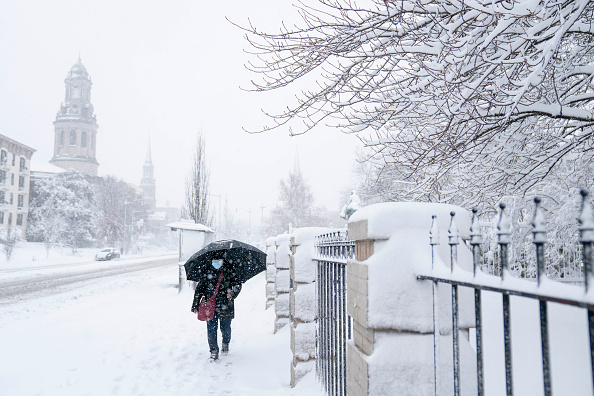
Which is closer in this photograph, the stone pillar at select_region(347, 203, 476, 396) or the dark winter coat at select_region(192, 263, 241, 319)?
the stone pillar at select_region(347, 203, 476, 396)

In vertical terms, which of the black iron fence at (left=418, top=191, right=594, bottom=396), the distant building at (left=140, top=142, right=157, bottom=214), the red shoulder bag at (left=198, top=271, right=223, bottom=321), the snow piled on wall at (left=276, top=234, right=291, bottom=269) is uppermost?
the distant building at (left=140, top=142, right=157, bottom=214)

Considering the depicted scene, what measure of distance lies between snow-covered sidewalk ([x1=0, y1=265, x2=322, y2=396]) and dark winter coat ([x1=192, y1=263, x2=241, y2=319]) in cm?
74

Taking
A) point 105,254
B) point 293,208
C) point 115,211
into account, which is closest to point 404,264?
point 293,208

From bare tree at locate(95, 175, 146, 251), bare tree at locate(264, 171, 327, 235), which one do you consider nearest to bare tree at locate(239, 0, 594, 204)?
bare tree at locate(264, 171, 327, 235)

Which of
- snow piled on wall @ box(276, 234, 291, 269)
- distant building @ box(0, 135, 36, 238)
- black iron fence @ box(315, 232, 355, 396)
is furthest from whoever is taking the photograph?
distant building @ box(0, 135, 36, 238)

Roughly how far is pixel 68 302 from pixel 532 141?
1346 centimetres

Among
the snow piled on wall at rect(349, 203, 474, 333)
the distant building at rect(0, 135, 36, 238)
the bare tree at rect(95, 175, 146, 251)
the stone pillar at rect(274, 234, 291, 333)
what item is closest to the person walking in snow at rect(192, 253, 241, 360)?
the stone pillar at rect(274, 234, 291, 333)

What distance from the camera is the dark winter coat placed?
6.52 m

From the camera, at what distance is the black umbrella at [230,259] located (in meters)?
6.70

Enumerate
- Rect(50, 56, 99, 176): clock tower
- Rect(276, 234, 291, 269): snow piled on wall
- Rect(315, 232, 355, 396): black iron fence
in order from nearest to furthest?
Rect(315, 232, 355, 396): black iron fence < Rect(276, 234, 291, 269): snow piled on wall < Rect(50, 56, 99, 176): clock tower

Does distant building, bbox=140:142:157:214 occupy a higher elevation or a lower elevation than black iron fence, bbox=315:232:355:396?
higher

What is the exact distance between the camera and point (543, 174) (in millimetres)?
5520

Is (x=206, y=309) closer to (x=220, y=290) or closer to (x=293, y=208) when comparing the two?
(x=220, y=290)

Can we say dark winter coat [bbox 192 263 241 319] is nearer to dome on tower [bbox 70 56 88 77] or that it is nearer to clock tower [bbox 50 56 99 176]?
clock tower [bbox 50 56 99 176]
